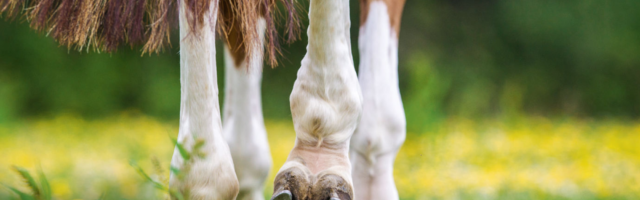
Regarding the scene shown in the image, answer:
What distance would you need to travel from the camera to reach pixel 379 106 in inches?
46.1

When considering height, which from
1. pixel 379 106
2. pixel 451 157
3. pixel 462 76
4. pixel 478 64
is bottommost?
pixel 451 157

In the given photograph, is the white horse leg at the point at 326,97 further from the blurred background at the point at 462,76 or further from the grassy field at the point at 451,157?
the blurred background at the point at 462,76

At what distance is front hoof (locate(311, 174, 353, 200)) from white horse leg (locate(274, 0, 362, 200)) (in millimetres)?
25

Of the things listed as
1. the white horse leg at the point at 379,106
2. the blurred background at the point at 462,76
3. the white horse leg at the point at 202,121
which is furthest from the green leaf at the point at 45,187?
the blurred background at the point at 462,76

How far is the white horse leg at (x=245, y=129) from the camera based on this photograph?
1264mm

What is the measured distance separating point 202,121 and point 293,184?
166mm

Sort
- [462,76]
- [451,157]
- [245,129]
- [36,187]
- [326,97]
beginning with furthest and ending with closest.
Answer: [462,76], [451,157], [245,129], [326,97], [36,187]

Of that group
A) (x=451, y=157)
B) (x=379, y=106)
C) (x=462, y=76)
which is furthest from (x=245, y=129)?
(x=462, y=76)

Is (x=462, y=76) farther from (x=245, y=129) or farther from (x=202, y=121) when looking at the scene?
(x=202, y=121)

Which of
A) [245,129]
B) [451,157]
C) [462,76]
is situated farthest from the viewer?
[462,76]

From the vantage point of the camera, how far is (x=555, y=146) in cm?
310

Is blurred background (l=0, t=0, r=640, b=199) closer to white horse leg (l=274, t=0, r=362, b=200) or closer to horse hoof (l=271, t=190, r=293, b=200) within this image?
white horse leg (l=274, t=0, r=362, b=200)

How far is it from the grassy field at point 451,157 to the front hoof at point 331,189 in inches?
9.7

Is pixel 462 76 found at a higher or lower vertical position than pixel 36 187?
higher
